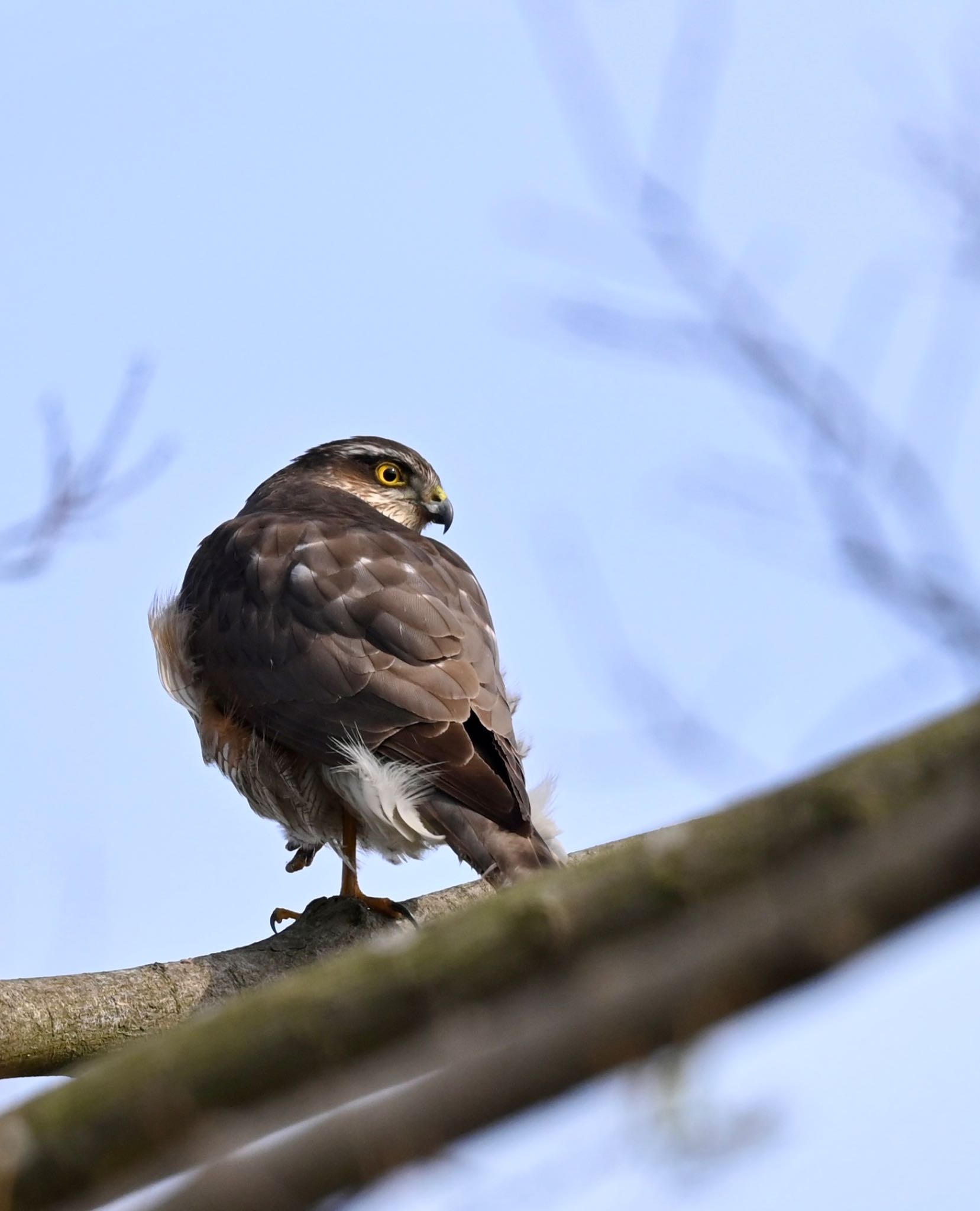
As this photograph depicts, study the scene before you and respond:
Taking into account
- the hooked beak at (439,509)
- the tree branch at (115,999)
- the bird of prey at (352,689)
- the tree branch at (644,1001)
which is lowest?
the tree branch at (644,1001)

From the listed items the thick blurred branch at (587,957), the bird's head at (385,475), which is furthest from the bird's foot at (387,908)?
the thick blurred branch at (587,957)

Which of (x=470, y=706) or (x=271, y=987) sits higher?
(x=470, y=706)

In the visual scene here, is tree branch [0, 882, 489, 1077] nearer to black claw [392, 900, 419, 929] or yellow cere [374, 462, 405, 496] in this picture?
black claw [392, 900, 419, 929]

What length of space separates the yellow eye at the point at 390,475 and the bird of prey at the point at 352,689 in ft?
4.31

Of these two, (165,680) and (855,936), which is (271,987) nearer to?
(855,936)

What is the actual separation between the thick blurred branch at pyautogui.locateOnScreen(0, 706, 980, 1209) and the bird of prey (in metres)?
3.38

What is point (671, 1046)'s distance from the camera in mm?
1231

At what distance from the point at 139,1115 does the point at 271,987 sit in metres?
0.17

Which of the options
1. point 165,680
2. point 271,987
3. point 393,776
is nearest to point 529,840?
point 393,776

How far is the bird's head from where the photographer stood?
805 centimetres

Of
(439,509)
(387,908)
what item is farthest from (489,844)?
(439,509)

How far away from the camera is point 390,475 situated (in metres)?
8.12

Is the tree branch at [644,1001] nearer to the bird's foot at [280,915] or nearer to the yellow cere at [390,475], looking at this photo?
the bird's foot at [280,915]

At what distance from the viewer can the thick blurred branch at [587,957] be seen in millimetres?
1182
